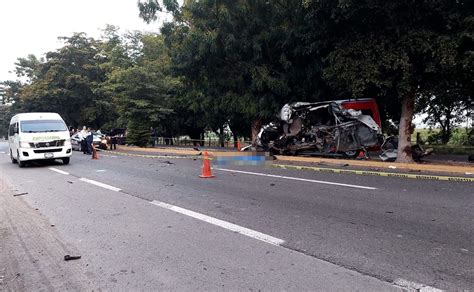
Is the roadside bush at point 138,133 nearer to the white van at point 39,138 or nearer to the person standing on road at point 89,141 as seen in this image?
the person standing on road at point 89,141

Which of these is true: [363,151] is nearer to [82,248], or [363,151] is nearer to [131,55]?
[82,248]

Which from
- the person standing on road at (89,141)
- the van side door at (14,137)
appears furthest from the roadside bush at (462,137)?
the van side door at (14,137)

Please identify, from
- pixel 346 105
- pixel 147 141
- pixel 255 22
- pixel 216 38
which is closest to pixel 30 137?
pixel 216 38

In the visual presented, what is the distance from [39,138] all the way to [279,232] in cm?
1313

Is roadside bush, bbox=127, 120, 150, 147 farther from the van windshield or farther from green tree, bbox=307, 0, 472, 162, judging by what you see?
green tree, bbox=307, 0, 472, 162

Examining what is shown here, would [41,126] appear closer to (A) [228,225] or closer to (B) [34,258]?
(B) [34,258]

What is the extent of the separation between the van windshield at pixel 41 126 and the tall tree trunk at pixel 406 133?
1358 cm

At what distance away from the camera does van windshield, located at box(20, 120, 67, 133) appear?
51.4 feet

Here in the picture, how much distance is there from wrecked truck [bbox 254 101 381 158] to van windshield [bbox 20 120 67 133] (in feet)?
28.9

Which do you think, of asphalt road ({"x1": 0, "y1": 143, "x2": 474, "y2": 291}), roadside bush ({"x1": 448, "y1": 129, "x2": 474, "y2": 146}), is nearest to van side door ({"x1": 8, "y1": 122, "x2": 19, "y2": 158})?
asphalt road ({"x1": 0, "y1": 143, "x2": 474, "y2": 291})

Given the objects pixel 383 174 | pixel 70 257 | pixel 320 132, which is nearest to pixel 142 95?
pixel 320 132

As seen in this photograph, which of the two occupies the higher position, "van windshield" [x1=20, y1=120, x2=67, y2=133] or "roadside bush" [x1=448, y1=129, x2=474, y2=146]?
Result: "van windshield" [x1=20, y1=120, x2=67, y2=133]

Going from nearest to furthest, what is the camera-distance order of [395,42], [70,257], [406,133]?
[70,257], [395,42], [406,133]

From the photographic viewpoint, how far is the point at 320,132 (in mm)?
15844
